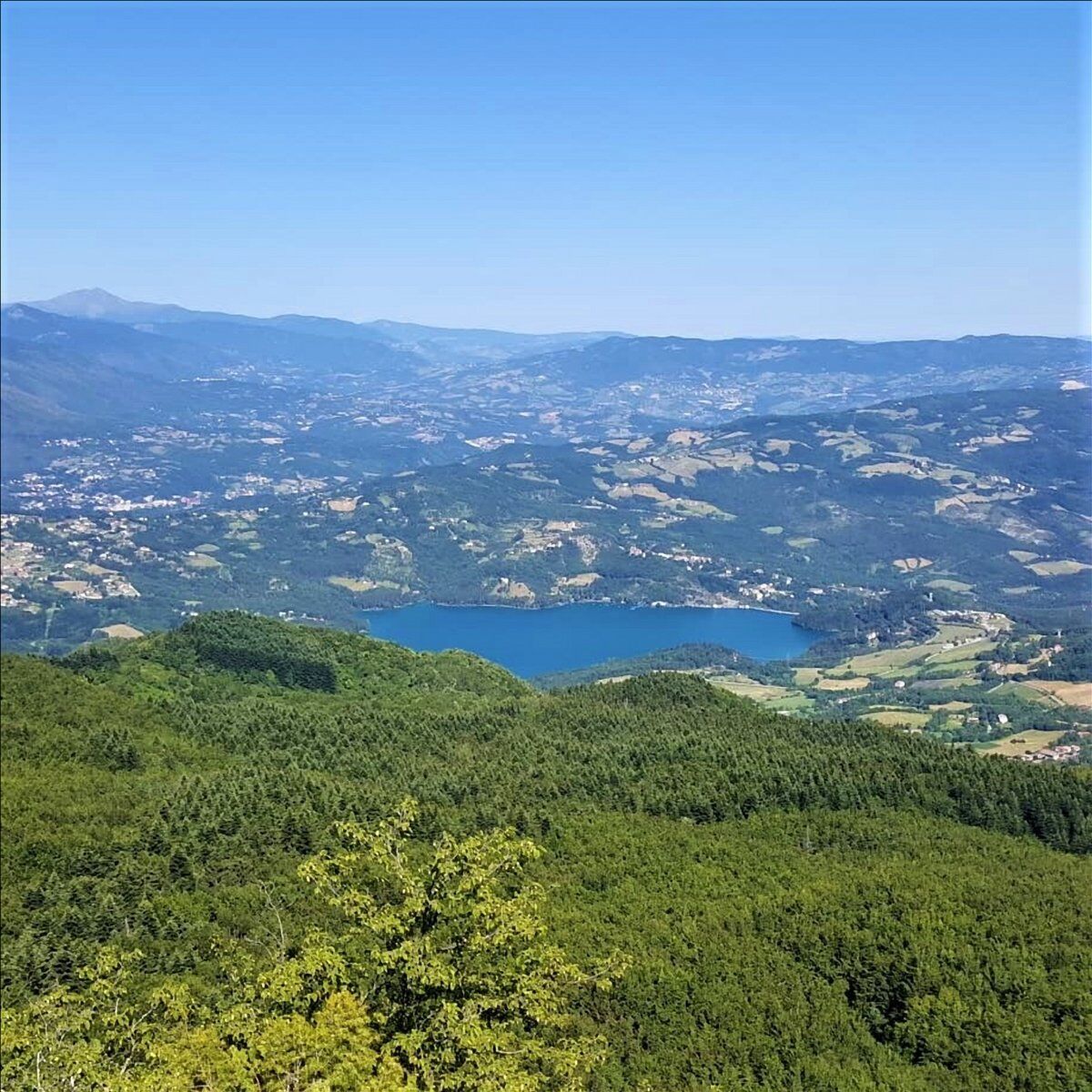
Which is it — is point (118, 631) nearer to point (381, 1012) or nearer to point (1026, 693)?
point (1026, 693)

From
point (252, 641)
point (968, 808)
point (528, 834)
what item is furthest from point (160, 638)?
point (968, 808)

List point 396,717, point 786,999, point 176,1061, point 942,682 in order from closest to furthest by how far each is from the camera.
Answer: point 176,1061 < point 786,999 < point 396,717 < point 942,682

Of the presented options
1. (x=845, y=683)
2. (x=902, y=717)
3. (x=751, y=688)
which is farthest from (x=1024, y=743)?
(x=845, y=683)

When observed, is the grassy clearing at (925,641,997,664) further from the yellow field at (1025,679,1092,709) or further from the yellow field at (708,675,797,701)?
the yellow field at (708,675,797,701)

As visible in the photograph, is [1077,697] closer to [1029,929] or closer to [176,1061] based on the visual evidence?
[1029,929]

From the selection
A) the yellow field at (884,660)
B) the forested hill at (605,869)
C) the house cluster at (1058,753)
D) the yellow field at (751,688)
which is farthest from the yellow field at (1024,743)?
the yellow field at (884,660)

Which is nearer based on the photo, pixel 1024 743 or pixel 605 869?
pixel 605 869

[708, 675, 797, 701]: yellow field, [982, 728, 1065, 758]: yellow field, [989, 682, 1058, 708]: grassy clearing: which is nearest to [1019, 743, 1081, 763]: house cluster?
[982, 728, 1065, 758]: yellow field
